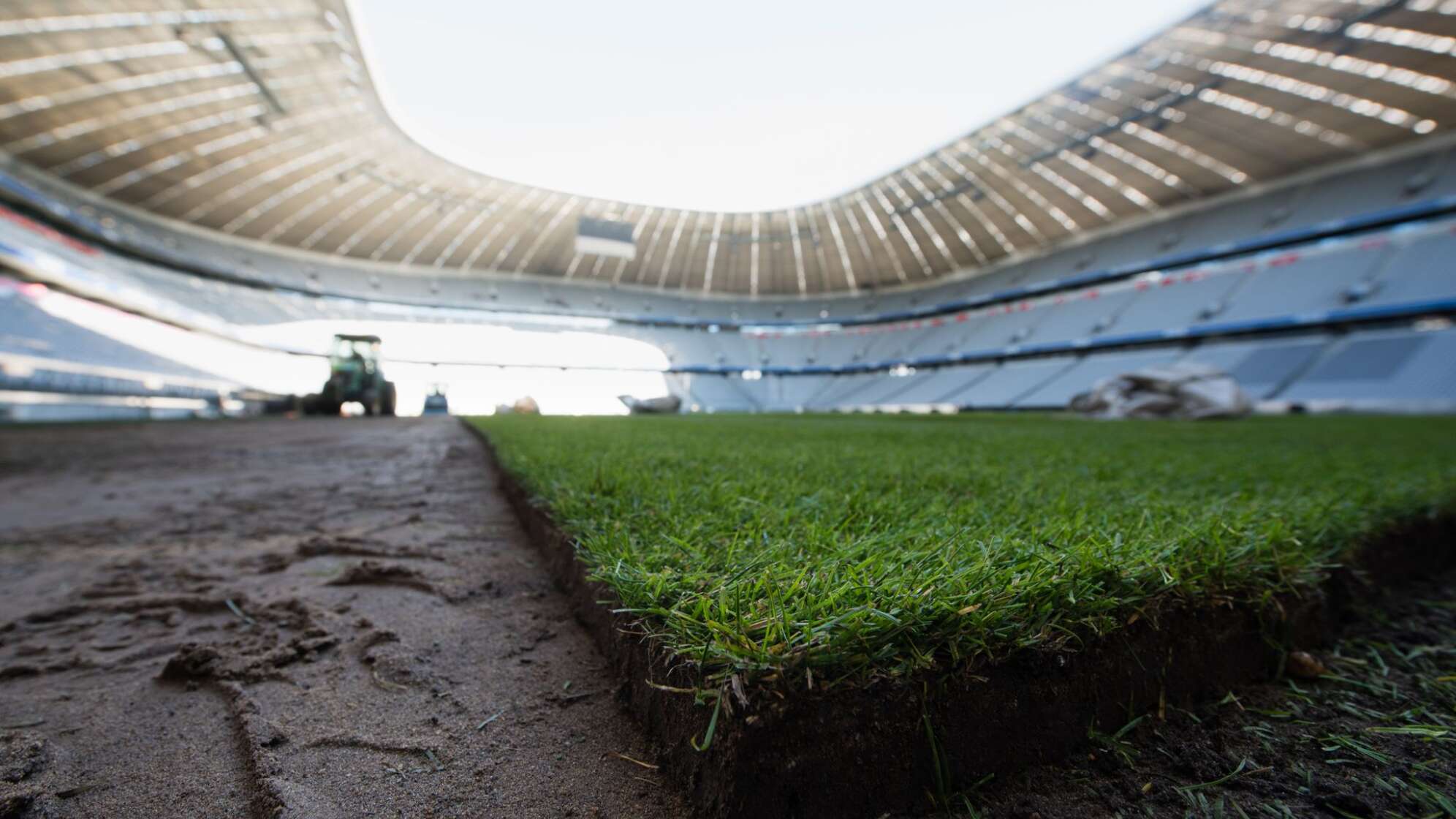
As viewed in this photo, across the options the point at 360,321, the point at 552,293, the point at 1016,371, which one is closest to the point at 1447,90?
the point at 1016,371

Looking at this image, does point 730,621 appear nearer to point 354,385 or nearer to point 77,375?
point 354,385

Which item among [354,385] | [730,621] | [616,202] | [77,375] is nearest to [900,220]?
[616,202]

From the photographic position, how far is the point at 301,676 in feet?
3.27

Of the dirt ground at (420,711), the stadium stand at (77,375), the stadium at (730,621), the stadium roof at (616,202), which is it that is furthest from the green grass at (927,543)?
the stadium stand at (77,375)

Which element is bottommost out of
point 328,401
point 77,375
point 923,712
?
point 923,712

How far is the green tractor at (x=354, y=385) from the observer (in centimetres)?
1288

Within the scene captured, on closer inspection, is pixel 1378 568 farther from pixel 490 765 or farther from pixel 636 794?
pixel 490 765

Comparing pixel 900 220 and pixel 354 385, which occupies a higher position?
pixel 900 220

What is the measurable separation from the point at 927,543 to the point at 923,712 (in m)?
0.48

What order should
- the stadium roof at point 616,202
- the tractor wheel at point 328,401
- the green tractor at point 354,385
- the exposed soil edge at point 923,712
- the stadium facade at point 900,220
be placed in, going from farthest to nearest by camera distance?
the stadium facade at point 900,220 → the stadium roof at point 616,202 → the green tractor at point 354,385 → the tractor wheel at point 328,401 → the exposed soil edge at point 923,712

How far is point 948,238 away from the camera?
30.1m

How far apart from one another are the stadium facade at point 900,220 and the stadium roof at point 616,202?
114 millimetres

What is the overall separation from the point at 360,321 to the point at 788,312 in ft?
87.3

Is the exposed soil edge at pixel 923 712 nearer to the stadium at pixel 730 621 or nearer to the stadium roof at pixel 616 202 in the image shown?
the stadium at pixel 730 621
